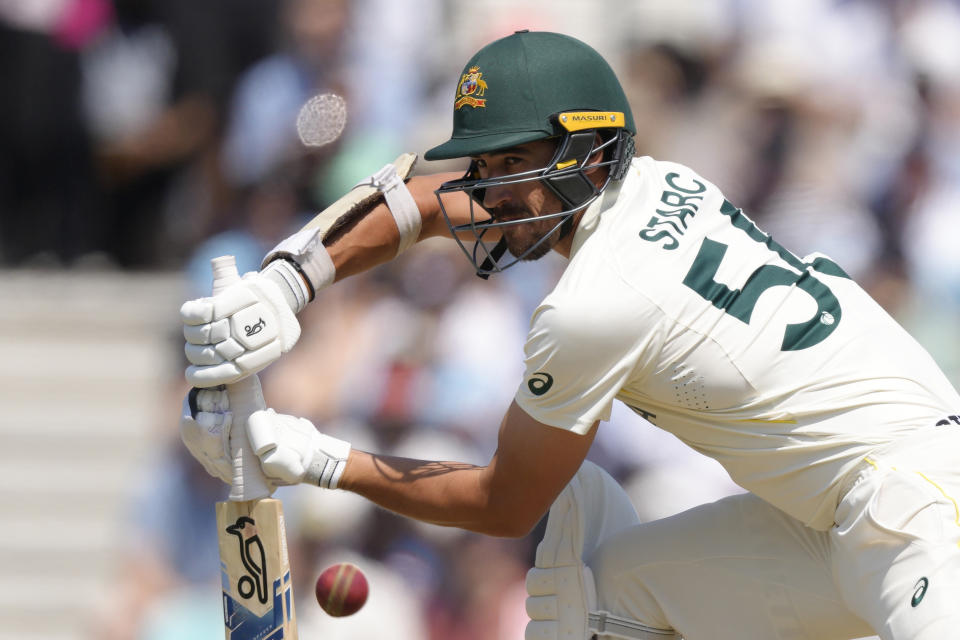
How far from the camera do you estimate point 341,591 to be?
3178mm

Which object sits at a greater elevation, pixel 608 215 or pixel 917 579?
pixel 608 215

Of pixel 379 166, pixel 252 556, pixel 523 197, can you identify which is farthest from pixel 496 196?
pixel 379 166

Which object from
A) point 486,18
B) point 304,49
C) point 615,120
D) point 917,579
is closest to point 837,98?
point 486,18

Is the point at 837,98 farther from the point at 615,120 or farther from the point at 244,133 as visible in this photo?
the point at 615,120

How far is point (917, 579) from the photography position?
2.50 meters

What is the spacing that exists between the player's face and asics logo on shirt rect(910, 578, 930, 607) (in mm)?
1005

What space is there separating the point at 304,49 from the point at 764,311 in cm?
376

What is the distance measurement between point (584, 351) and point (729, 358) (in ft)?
0.99

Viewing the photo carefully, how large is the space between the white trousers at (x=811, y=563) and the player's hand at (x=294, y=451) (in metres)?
0.65

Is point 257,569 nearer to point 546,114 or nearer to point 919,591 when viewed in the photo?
point 546,114

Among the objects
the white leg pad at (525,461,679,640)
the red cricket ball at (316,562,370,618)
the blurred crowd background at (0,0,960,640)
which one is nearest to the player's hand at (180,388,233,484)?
the red cricket ball at (316,562,370,618)

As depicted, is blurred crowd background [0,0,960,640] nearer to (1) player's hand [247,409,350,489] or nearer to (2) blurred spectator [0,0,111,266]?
(2) blurred spectator [0,0,111,266]

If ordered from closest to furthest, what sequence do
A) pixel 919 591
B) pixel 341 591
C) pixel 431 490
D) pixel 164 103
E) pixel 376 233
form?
1. pixel 919 591
2. pixel 431 490
3. pixel 341 591
4. pixel 376 233
5. pixel 164 103

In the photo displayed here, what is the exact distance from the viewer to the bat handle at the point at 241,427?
2900mm
